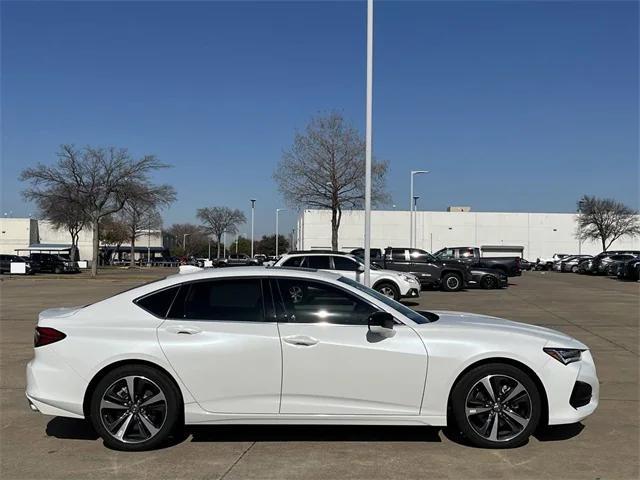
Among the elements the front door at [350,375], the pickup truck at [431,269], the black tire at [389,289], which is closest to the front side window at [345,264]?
the black tire at [389,289]

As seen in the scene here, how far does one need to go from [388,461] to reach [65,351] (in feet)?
9.16

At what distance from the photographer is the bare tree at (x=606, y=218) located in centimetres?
7094

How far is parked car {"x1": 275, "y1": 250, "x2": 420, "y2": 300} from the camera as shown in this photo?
56.7 ft


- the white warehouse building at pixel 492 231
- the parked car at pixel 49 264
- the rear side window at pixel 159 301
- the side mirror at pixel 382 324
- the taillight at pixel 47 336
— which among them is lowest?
the parked car at pixel 49 264

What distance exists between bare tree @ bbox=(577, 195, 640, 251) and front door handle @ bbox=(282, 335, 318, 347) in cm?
7315

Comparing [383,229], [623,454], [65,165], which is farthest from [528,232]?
[623,454]

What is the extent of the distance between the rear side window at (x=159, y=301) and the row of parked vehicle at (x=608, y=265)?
34211 millimetres

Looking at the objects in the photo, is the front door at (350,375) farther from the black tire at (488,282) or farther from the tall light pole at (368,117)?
the black tire at (488,282)

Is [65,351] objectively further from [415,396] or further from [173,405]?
[415,396]

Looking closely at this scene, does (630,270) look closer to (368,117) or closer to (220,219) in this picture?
(368,117)

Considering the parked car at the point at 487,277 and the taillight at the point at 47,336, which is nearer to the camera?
the taillight at the point at 47,336

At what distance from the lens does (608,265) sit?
139 feet

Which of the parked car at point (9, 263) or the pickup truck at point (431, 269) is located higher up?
the pickup truck at point (431, 269)

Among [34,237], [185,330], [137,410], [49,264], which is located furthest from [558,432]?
[34,237]
